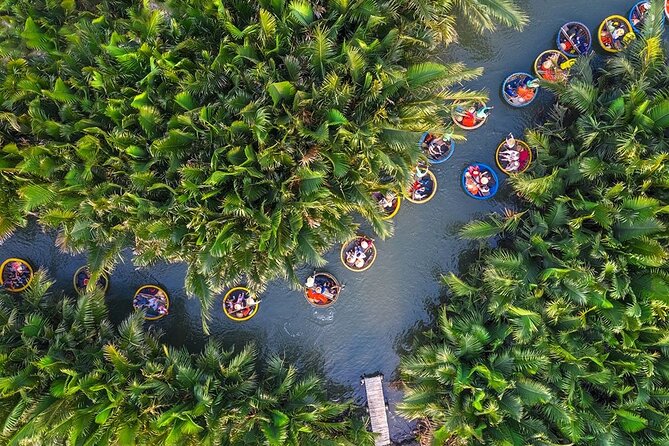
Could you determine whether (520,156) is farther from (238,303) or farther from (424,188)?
(238,303)

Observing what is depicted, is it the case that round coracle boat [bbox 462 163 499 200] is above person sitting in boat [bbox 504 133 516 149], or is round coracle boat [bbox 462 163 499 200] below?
below

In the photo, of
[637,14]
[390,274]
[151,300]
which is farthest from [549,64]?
[151,300]

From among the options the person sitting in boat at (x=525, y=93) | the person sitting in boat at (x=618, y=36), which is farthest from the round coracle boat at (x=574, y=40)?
the person sitting in boat at (x=525, y=93)

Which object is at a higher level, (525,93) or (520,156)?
(525,93)

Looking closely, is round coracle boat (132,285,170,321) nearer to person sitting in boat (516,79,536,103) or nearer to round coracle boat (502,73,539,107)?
round coracle boat (502,73,539,107)

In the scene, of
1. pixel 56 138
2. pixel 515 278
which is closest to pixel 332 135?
pixel 515 278

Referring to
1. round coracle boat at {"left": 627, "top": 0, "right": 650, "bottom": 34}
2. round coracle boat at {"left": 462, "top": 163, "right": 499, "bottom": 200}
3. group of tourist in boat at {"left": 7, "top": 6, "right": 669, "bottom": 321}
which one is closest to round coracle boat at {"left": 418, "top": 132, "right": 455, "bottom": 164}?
group of tourist in boat at {"left": 7, "top": 6, "right": 669, "bottom": 321}

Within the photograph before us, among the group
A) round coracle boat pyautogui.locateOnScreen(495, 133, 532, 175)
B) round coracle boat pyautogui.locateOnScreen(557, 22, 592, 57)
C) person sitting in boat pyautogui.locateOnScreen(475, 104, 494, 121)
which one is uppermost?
round coracle boat pyautogui.locateOnScreen(557, 22, 592, 57)
